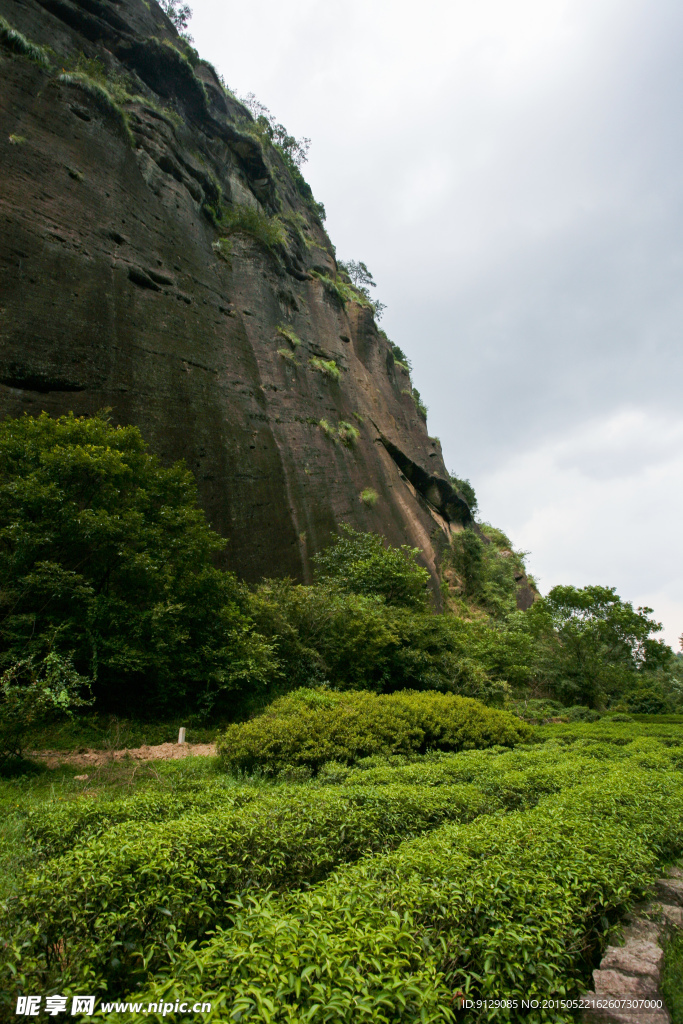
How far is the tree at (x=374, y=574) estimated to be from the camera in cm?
1552

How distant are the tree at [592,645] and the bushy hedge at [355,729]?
14975mm

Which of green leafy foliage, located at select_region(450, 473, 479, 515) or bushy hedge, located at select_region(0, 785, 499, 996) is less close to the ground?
green leafy foliage, located at select_region(450, 473, 479, 515)

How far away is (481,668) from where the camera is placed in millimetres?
14078

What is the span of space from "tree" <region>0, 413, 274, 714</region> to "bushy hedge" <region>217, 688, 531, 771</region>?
6.63 ft

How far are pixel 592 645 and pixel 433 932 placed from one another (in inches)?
1009

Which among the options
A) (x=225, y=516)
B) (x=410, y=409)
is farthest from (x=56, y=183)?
(x=410, y=409)

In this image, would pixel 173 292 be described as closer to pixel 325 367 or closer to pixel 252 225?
pixel 252 225

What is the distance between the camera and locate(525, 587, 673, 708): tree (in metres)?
23.5

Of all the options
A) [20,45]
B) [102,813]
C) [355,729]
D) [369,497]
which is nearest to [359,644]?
[355,729]

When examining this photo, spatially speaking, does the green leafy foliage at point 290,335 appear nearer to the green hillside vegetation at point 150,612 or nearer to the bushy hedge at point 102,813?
the green hillside vegetation at point 150,612

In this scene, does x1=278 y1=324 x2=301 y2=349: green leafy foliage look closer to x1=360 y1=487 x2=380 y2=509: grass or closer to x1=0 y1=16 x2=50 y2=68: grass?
x1=360 y1=487 x2=380 y2=509: grass

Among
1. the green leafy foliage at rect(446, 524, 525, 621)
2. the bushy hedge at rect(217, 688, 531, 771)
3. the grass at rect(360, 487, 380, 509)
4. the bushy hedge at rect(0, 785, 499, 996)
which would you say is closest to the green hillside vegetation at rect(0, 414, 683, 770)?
the bushy hedge at rect(217, 688, 531, 771)

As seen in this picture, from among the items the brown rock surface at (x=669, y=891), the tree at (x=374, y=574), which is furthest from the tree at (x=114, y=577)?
the brown rock surface at (x=669, y=891)

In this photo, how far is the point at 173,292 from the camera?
15.5 meters
